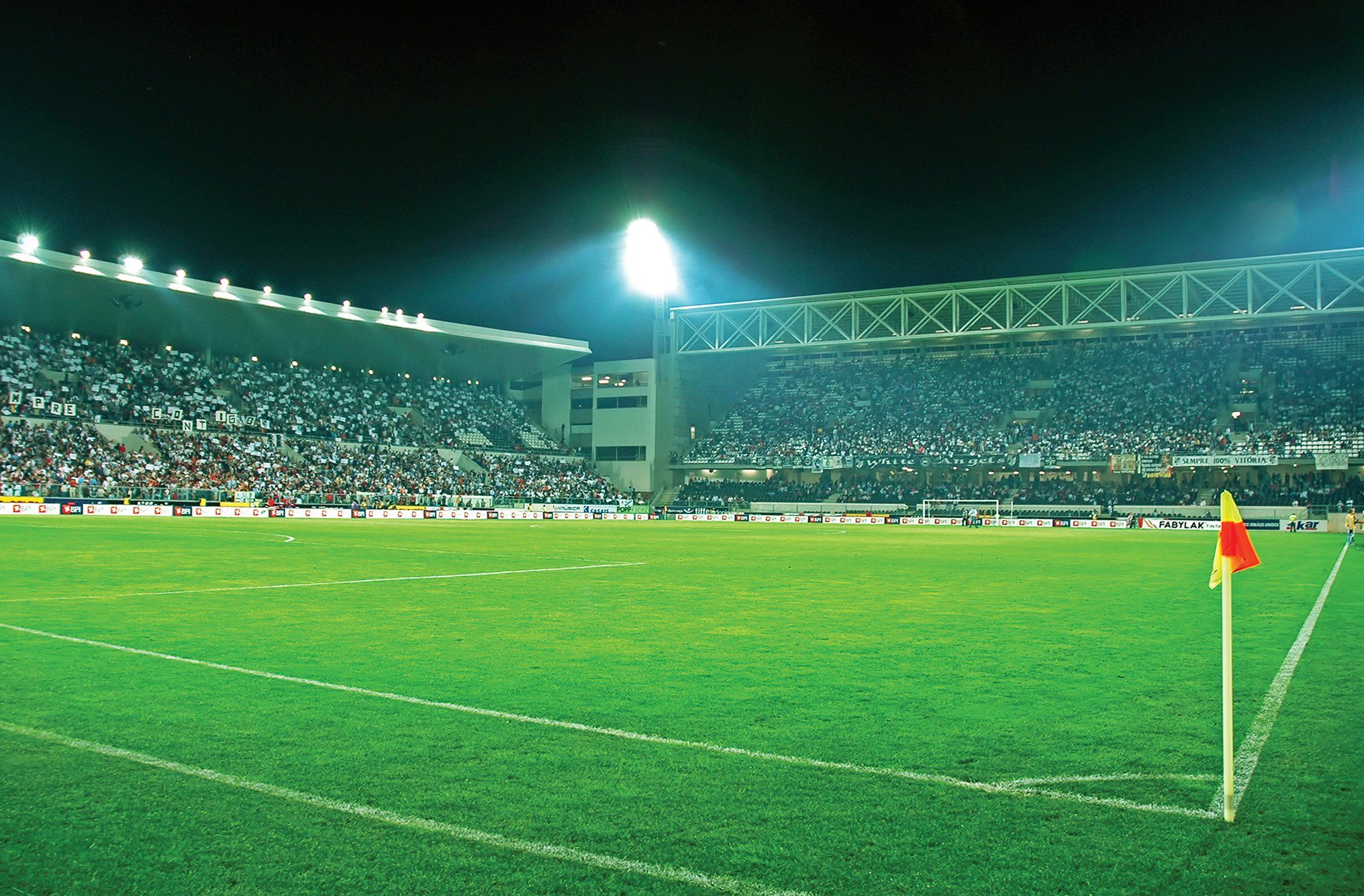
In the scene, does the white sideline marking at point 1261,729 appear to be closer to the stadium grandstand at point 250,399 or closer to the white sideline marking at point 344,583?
the white sideline marking at point 344,583

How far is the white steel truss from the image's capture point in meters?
50.9

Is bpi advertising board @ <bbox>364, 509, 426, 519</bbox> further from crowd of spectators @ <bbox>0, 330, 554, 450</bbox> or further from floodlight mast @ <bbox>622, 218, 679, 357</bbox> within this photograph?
floodlight mast @ <bbox>622, 218, 679, 357</bbox>

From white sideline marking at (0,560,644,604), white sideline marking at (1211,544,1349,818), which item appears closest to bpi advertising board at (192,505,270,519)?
white sideline marking at (0,560,644,604)

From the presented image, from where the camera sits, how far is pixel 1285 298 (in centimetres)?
5603

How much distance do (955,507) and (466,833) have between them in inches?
2256

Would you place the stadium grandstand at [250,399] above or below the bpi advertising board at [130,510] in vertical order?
above

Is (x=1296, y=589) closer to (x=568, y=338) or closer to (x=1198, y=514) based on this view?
(x=1198, y=514)

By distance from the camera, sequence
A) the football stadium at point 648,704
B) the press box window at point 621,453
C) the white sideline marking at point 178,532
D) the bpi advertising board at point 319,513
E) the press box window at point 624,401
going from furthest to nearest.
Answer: the press box window at point 621,453, the press box window at point 624,401, the bpi advertising board at point 319,513, the white sideline marking at point 178,532, the football stadium at point 648,704

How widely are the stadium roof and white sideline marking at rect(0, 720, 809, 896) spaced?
47.1m

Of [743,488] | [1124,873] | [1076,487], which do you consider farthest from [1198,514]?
[1124,873]

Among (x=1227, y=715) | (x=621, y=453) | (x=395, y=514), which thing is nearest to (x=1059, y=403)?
(x=621, y=453)

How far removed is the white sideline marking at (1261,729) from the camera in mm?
4637

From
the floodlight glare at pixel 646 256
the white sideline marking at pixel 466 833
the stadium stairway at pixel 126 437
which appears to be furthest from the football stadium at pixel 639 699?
the floodlight glare at pixel 646 256

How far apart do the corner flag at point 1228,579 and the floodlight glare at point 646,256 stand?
2178 inches
